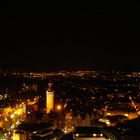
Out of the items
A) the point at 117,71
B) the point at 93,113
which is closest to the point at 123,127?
the point at 93,113

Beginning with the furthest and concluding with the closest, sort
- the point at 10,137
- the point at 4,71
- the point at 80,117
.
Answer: the point at 4,71, the point at 80,117, the point at 10,137

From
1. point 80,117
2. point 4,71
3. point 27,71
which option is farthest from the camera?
point 27,71

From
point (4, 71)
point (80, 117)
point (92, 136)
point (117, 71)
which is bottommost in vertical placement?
point (92, 136)

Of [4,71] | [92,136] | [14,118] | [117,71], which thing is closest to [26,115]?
[14,118]

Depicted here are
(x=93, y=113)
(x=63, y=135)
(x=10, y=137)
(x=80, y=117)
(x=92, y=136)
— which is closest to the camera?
(x=92, y=136)

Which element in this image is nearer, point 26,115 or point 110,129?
point 110,129

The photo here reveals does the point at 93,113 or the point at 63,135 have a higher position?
the point at 93,113

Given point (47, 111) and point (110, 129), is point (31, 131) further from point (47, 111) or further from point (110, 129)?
point (47, 111)

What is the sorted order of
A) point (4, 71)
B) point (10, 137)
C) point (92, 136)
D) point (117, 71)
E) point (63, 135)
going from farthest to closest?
point (117, 71) → point (4, 71) → point (10, 137) → point (63, 135) → point (92, 136)

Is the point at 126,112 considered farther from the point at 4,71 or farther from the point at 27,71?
the point at 27,71
